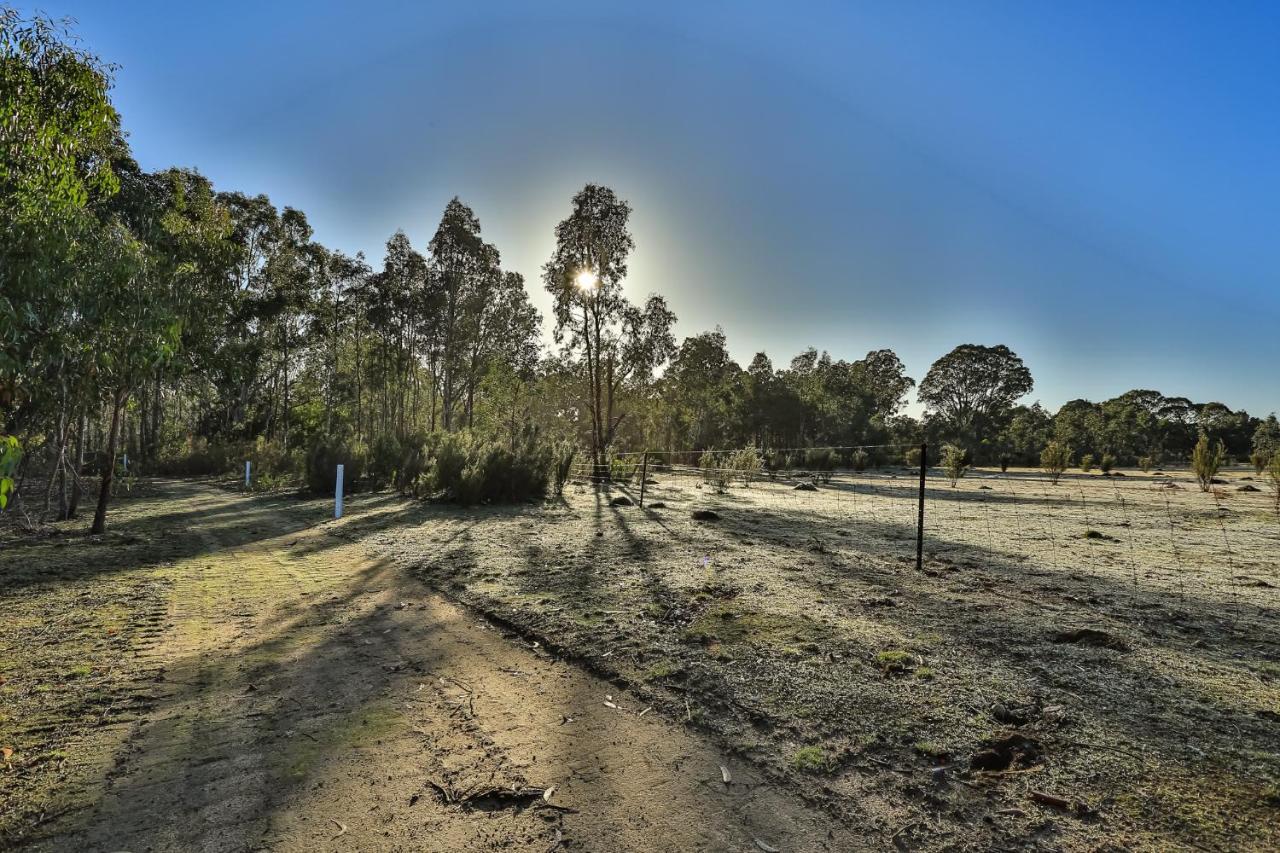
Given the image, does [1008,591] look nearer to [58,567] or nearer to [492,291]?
[58,567]

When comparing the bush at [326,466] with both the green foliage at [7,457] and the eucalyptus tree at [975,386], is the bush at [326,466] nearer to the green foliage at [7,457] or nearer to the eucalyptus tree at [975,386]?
the green foliage at [7,457]

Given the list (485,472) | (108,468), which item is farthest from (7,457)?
(485,472)

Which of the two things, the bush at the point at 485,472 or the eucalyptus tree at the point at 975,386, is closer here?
the bush at the point at 485,472

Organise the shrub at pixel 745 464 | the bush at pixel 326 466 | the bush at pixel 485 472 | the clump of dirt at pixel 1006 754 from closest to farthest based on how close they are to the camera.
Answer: the clump of dirt at pixel 1006 754, the bush at pixel 485 472, the bush at pixel 326 466, the shrub at pixel 745 464

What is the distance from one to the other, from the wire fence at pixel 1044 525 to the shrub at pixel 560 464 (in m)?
2.45

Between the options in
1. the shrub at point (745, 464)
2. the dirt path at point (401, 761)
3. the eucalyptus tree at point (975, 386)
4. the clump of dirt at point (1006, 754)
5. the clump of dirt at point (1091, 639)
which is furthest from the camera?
the eucalyptus tree at point (975, 386)

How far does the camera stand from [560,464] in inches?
661

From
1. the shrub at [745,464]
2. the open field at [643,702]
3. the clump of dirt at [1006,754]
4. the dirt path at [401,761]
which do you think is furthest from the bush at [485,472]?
the clump of dirt at [1006,754]

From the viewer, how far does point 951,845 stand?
2225 millimetres

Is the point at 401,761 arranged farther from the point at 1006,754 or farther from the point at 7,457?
the point at 1006,754

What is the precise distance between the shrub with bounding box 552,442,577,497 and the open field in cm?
902

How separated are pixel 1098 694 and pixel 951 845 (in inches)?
76.6

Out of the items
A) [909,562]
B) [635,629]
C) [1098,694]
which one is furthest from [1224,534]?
[635,629]

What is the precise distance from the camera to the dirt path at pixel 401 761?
226 cm
